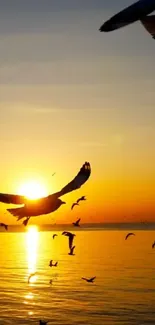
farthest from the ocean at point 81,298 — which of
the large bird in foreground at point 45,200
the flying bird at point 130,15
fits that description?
the flying bird at point 130,15

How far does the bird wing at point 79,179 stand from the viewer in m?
2.85

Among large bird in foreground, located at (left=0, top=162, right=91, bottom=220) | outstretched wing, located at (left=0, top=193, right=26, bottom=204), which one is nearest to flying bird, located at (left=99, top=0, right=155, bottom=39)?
large bird in foreground, located at (left=0, top=162, right=91, bottom=220)

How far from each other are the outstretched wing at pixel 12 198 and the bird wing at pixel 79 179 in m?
0.26

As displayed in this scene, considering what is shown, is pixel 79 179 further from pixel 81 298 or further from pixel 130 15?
pixel 81 298

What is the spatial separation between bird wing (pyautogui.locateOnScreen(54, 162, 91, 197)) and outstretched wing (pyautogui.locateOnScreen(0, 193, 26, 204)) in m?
0.26

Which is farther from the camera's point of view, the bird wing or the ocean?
the ocean

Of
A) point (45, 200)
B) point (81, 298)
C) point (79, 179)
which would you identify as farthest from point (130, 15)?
point (81, 298)

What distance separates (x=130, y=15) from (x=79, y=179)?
3.01 feet

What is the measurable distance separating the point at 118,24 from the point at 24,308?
72.6 metres

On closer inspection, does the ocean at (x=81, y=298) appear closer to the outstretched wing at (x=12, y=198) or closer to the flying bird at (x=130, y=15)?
the outstretched wing at (x=12, y=198)

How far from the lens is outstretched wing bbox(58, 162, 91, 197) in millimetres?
2850

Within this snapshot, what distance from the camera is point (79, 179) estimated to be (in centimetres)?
289

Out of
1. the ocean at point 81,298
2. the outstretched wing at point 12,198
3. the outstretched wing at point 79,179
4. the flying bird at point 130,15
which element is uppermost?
the ocean at point 81,298

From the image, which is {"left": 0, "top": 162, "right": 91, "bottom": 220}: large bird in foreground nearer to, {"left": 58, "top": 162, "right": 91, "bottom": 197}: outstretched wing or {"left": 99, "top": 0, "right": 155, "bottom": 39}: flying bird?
{"left": 58, "top": 162, "right": 91, "bottom": 197}: outstretched wing
